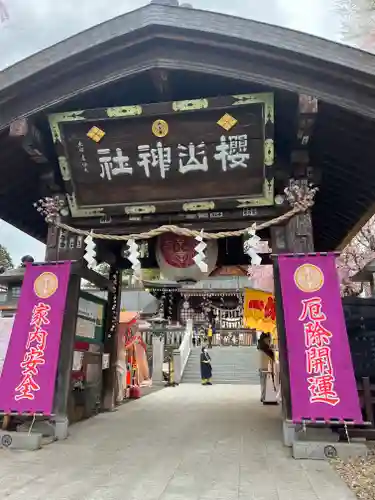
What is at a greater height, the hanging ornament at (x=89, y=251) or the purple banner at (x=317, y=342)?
the hanging ornament at (x=89, y=251)

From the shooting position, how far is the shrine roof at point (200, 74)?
5.04 meters

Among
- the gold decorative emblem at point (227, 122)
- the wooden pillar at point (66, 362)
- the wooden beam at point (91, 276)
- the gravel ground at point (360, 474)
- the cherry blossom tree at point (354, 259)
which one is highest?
the cherry blossom tree at point (354, 259)

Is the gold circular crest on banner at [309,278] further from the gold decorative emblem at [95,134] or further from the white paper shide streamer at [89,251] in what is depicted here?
the gold decorative emblem at [95,134]

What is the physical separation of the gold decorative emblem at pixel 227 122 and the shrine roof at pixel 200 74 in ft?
1.57

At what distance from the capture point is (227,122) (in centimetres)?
580

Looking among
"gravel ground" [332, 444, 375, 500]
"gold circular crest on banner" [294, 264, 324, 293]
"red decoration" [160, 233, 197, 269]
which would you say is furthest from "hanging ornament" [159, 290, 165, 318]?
"gravel ground" [332, 444, 375, 500]

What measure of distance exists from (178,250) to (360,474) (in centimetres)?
431

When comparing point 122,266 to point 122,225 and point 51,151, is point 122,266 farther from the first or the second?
point 51,151

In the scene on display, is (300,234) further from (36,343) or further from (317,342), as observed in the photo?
(36,343)

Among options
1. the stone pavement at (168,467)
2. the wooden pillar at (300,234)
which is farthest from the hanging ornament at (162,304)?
the wooden pillar at (300,234)

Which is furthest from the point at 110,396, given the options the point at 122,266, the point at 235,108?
the point at 235,108

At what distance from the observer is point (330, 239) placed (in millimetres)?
9586

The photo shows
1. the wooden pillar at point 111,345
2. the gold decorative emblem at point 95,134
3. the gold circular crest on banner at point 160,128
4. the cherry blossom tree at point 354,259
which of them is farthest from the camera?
the cherry blossom tree at point 354,259

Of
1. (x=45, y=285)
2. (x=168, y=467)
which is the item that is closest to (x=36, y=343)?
(x=45, y=285)
